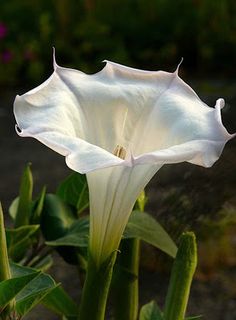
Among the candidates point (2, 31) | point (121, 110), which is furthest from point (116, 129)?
point (2, 31)

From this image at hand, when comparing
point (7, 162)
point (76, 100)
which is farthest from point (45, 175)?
point (76, 100)

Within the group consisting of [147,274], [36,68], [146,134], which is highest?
[146,134]

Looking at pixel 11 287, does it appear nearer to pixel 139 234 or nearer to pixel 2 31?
pixel 139 234

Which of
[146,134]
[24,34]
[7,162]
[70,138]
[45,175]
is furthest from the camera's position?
[24,34]

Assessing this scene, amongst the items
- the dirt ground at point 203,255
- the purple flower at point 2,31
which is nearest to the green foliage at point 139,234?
the dirt ground at point 203,255

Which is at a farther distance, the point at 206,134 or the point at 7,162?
the point at 7,162

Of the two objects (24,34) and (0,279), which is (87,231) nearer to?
(0,279)
